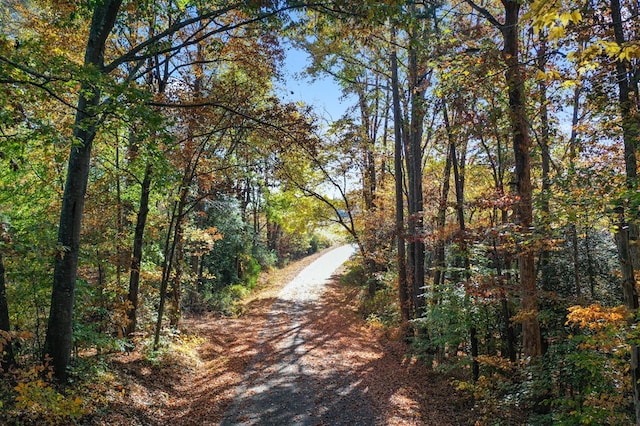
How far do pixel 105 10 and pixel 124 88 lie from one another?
2937 millimetres

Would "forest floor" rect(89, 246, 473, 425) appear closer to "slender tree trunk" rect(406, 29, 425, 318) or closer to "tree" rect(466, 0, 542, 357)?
"slender tree trunk" rect(406, 29, 425, 318)

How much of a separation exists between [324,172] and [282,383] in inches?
372

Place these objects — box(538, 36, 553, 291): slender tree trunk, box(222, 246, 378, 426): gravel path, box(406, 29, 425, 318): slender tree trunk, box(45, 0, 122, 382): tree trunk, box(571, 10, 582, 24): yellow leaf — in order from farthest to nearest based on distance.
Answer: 1. box(406, 29, 425, 318): slender tree trunk
2. box(222, 246, 378, 426): gravel path
3. box(45, 0, 122, 382): tree trunk
4. box(538, 36, 553, 291): slender tree trunk
5. box(571, 10, 582, 24): yellow leaf

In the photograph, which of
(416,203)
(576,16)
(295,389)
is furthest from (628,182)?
(416,203)

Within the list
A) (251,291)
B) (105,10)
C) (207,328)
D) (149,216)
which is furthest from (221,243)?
(105,10)

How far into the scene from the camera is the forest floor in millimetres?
7316

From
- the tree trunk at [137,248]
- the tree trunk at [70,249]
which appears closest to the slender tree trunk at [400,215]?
the tree trunk at [137,248]

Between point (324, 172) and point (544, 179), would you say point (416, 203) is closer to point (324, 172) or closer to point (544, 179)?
point (544, 179)

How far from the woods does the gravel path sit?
7.80 feet

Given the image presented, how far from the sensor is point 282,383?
29.6 ft

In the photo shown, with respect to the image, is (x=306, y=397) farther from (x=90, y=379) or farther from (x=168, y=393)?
(x=90, y=379)

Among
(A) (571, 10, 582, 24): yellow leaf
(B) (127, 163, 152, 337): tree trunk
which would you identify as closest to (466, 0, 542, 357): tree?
(A) (571, 10, 582, 24): yellow leaf

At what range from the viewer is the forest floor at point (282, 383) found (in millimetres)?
7316

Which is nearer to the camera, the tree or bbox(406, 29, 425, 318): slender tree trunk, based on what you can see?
the tree
